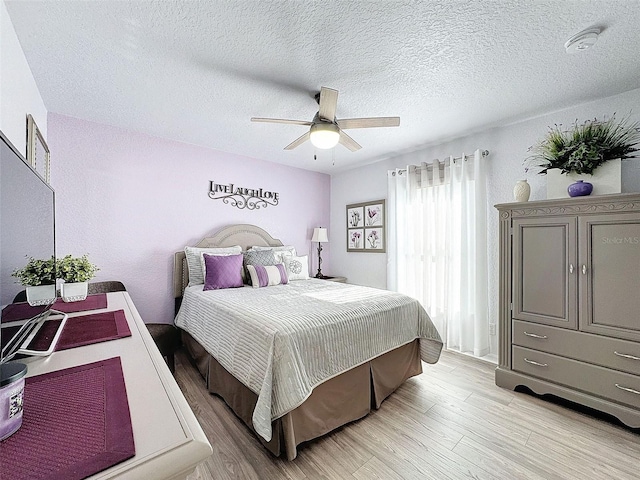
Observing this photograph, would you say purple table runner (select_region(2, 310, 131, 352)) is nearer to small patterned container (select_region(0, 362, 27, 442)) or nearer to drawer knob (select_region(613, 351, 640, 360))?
small patterned container (select_region(0, 362, 27, 442))

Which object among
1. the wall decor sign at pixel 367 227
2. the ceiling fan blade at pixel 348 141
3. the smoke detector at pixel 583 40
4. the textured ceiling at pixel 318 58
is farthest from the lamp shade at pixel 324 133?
the wall decor sign at pixel 367 227

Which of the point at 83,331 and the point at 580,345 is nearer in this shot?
the point at 83,331

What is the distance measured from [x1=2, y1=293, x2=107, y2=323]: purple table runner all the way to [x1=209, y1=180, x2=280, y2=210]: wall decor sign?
6.34 feet

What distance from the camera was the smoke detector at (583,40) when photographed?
1.60 metres

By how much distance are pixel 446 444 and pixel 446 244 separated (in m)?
2.11

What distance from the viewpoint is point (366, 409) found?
6.86 ft

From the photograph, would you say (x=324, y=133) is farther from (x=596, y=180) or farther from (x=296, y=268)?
(x=596, y=180)

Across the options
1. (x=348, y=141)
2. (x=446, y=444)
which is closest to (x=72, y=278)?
(x=348, y=141)

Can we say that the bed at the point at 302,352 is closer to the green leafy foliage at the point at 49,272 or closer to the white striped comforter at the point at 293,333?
the white striped comforter at the point at 293,333

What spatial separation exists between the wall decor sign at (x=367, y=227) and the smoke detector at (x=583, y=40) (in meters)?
2.54

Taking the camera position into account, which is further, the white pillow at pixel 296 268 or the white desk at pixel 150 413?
the white pillow at pixel 296 268

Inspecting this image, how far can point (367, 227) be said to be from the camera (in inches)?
171

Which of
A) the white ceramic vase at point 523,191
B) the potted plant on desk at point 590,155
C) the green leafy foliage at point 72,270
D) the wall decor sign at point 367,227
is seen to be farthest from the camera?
the wall decor sign at point 367,227

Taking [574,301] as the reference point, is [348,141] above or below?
above
